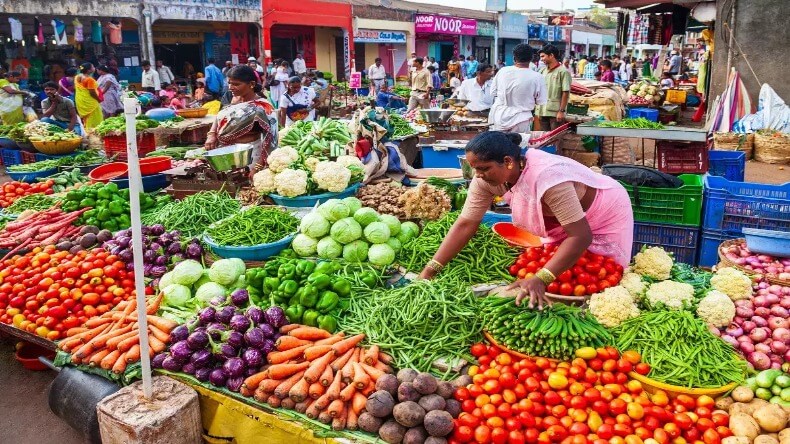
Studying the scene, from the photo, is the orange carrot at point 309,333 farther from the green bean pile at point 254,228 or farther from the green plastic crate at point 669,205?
the green plastic crate at point 669,205

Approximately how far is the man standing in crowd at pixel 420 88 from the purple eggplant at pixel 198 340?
11.4 metres

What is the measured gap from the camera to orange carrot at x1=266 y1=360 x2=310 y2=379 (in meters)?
3.01

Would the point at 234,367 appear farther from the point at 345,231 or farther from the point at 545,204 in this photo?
the point at 545,204

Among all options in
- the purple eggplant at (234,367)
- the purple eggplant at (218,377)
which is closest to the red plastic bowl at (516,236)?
the purple eggplant at (234,367)

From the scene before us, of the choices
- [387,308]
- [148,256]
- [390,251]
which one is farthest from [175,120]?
[387,308]

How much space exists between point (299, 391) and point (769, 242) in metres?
3.37

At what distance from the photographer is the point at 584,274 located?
3318 mm

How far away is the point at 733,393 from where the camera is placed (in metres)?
2.64

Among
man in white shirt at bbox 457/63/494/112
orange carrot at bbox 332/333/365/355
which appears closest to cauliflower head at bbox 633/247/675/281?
orange carrot at bbox 332/333/365/355

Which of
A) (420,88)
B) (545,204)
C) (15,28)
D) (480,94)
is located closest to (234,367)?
(545,204)

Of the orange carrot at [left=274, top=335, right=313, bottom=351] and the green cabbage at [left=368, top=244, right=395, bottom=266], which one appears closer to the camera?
the orange carrot at [left=274, top=335, right=313, bottom=351]

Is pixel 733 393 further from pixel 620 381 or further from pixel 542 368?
pixel 542 368

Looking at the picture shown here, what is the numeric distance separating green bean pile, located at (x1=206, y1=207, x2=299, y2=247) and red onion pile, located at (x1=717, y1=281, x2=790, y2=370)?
3041mm

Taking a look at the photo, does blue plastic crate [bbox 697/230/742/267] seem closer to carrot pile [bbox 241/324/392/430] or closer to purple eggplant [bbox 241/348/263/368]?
carrot pile [bbox 241/324/392/430]
